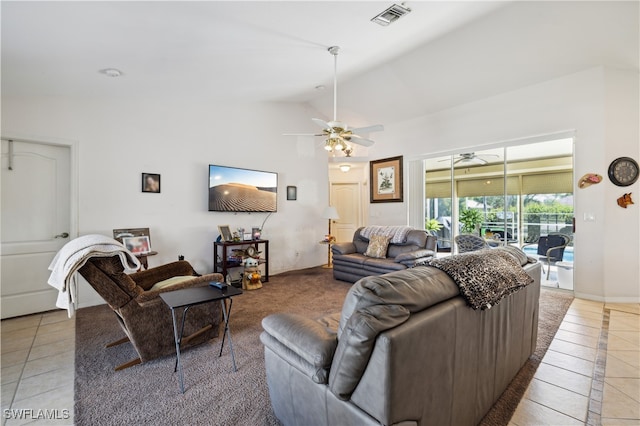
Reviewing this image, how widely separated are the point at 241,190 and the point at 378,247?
2.61 meters

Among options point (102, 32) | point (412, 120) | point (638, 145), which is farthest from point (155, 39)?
point (638, 145)

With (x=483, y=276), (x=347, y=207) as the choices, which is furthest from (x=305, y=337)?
(x=347, y=207)

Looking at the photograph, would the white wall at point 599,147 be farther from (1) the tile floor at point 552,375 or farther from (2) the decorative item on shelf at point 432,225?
(2) the decorative item on shelf at point 432,225

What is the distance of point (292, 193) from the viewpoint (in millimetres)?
5887

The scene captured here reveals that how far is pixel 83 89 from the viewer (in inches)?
134

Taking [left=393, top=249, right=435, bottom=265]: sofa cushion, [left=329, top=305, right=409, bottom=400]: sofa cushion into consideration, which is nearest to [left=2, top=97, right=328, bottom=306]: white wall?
[left=393, top=249, right=435, bottom=265]: sofa cushion

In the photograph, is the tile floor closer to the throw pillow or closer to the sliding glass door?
the sliding glass door

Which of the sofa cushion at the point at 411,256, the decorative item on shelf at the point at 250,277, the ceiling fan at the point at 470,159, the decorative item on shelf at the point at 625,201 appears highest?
the ceiling fan at the point at 470,159

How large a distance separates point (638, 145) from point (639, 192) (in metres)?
0.62

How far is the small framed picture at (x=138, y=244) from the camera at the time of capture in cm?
372

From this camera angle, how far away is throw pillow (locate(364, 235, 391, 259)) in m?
4.90

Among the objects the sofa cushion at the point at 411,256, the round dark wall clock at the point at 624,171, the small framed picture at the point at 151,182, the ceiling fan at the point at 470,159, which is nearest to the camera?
the round dark wall clock at the point at 624,171

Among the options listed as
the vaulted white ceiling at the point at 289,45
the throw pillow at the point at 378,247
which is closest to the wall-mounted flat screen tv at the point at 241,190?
the vaulted white ceiling at the point at 289,45

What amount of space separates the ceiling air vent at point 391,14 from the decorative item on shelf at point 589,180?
334cm
